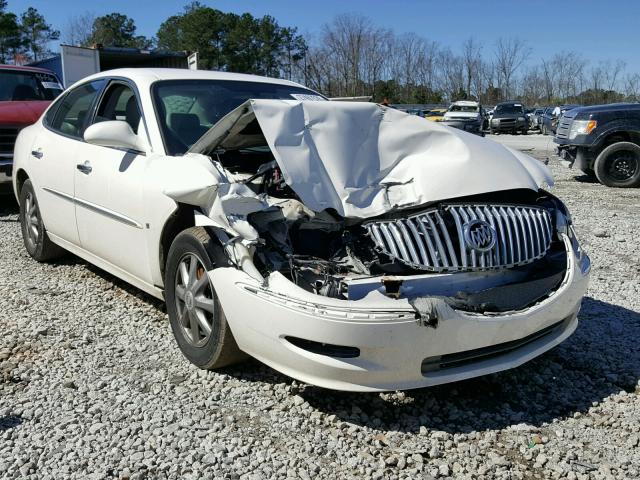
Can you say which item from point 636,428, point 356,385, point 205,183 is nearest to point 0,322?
point 205,183

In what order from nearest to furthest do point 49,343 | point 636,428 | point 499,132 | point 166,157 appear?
point 636,428
point 166,157
point 49,343
point 499,132

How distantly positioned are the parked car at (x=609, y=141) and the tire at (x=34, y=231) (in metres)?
9.04

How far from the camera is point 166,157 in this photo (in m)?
3.61

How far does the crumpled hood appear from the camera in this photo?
320 cm

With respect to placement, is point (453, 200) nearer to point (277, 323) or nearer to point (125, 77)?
point (277, 323)

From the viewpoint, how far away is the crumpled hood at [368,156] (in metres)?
3.20

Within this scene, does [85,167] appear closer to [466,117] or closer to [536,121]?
[466,117]

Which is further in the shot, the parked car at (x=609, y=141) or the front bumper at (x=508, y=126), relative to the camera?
the front bumper at (x=508, y=126)

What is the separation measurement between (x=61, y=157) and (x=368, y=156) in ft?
8.49

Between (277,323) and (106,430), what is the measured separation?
36.7 inches

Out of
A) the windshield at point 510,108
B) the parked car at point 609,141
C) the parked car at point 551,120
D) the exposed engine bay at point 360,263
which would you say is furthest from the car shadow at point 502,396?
the windshield at point 510,108

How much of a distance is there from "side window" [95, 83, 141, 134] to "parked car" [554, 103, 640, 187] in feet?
29.3

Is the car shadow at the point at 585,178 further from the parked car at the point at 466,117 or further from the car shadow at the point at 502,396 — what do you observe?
the parked car at the point at 466,117

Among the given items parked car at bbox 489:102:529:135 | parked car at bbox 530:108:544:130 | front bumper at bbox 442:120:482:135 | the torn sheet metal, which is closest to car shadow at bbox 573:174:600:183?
the torn sheet metal
